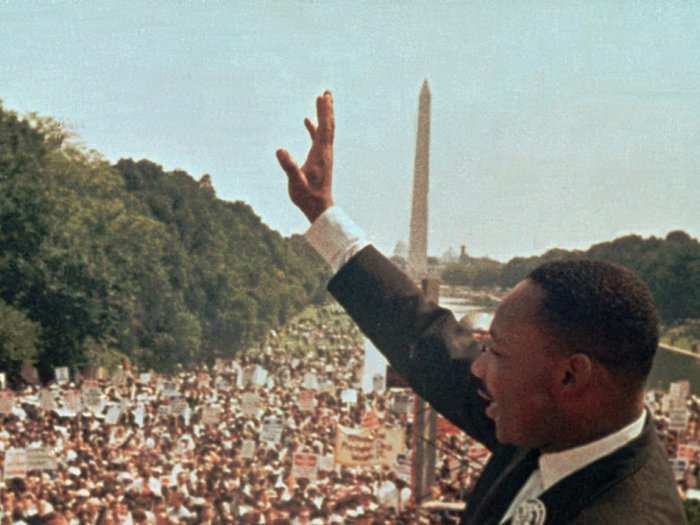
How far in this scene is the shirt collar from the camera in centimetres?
151

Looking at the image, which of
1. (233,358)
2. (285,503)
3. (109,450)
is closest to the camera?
(285,503)

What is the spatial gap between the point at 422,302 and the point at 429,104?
18.8 metres

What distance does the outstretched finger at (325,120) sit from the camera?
216 centimetres

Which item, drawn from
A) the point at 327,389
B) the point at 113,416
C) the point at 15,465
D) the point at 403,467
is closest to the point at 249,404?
the point at 113,416

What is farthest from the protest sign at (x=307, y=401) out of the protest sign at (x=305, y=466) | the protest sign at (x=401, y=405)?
the protest sign at (x=305, y=466)

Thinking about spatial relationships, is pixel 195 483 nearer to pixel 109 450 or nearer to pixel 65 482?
pixel 65 482

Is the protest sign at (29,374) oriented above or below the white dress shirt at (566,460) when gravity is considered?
below

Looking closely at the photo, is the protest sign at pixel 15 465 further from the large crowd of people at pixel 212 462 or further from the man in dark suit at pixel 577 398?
the man in dark suit at pixel 577 398

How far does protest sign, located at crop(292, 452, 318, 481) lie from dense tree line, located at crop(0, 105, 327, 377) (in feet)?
64.2

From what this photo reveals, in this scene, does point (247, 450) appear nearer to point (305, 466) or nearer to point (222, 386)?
point (305, 466)

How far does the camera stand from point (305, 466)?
14516 millimetres

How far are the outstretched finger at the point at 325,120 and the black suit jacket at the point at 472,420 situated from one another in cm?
22

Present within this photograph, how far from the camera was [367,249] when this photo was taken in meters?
2.17

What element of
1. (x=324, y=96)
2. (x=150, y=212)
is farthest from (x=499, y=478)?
(x=150, y=212)
